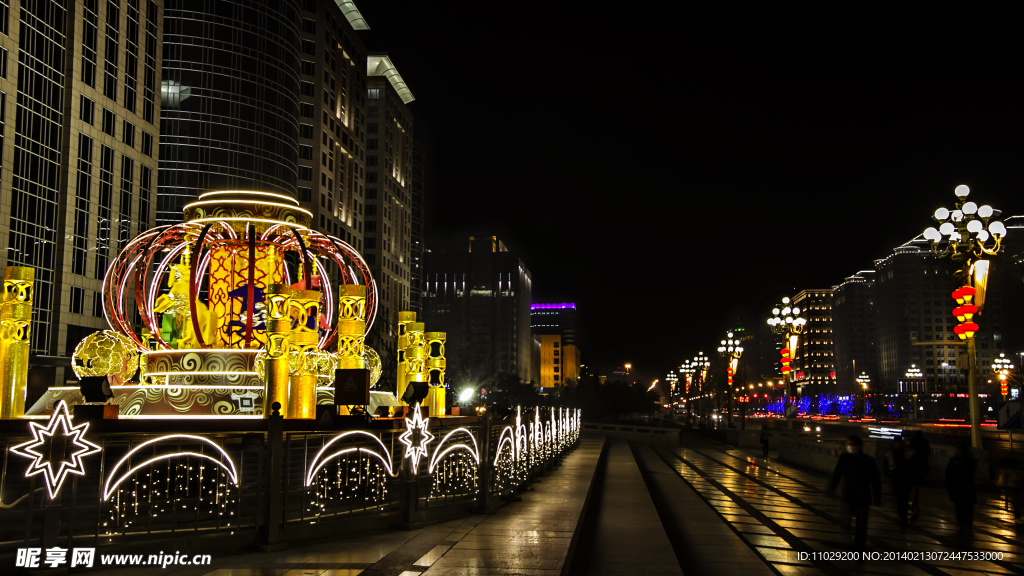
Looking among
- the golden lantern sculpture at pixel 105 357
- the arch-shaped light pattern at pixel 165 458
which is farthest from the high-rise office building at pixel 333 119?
the arch-shaped light pattern at pixel 165 458

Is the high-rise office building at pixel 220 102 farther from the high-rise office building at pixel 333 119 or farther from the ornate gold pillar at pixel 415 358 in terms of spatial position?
the ornate gold pillar at pixel 415 358

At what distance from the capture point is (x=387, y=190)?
110125 mm

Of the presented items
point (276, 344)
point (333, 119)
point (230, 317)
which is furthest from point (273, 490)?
point (333, 119)

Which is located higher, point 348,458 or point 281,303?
point 281,303

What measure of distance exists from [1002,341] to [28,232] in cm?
14572

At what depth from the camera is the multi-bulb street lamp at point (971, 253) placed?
20.8 metres

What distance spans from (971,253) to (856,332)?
173m

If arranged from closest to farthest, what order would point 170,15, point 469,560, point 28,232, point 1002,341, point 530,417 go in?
point 469,560
point 530,417
point 28,232
point 170,15
point 1002,341

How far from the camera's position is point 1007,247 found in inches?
4626

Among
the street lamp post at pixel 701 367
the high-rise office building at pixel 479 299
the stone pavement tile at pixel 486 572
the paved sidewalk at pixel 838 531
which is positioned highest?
the high-rise office building at pixel 479 299

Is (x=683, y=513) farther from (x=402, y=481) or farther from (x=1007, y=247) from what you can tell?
(x=1007, y=247)

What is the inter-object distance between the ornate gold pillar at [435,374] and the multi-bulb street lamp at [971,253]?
61.4 ft

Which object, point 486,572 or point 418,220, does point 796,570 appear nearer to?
point 486,572

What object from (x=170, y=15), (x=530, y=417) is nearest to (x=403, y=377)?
(x=530, y=417)
